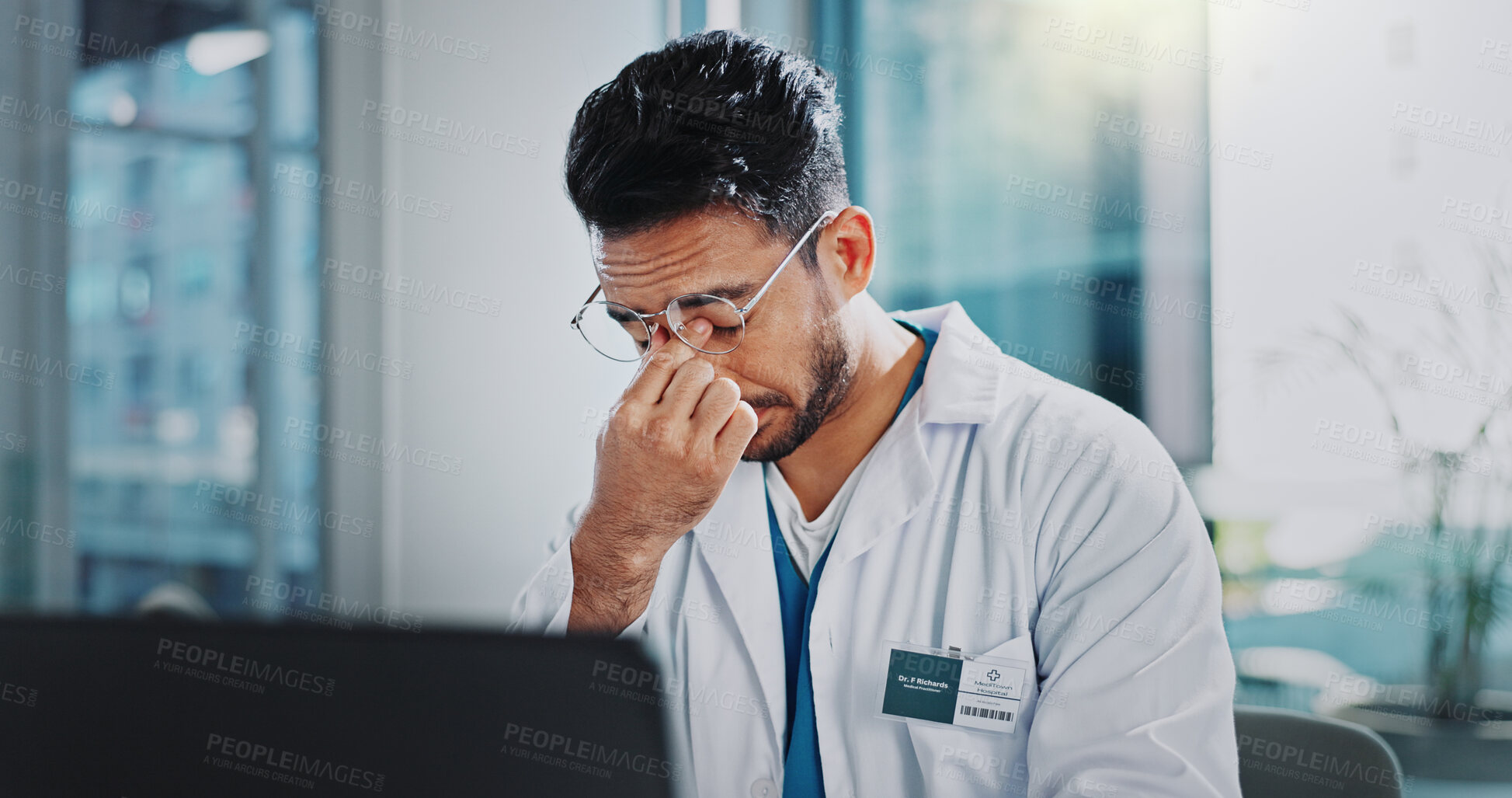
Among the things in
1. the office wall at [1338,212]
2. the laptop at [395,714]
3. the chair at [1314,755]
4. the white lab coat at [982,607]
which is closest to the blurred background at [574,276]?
the office wall at [1338,212]

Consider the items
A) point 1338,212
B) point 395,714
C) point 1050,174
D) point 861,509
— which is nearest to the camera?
point 395,714

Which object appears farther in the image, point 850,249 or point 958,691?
point 850,249

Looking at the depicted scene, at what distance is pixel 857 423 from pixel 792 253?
323 millimetres

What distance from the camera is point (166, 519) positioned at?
3.17m

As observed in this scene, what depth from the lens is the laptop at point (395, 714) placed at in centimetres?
49

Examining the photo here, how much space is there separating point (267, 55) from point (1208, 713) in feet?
10.2

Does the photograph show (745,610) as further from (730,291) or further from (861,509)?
(730,291)

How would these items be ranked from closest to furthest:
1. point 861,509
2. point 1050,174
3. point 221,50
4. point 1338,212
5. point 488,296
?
point 861,509, point 1338,212, point 1050,174, point 488,296, point 221,50

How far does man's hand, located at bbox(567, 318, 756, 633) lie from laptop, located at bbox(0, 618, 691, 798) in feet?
2.67

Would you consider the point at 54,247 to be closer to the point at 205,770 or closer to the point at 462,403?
the point at 462,403

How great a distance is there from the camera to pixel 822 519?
151 centimetres

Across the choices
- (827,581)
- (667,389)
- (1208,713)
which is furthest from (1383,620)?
(667,389)

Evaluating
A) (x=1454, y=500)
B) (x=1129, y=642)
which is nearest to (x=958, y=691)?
(x=1129, y=642)

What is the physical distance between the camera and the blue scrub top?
1.36 metres
